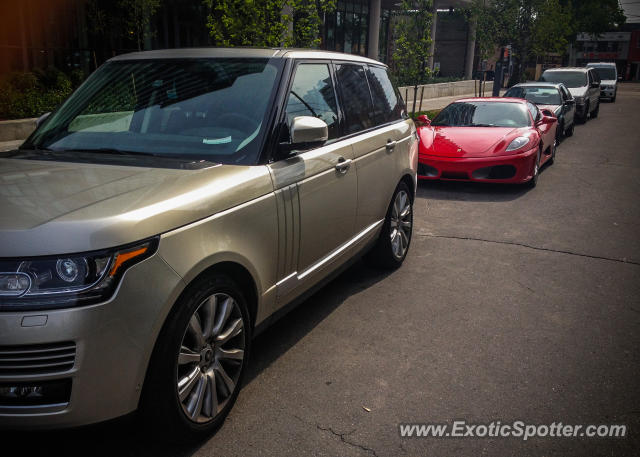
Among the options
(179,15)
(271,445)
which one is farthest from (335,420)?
(179,15)

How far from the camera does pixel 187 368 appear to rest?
2.77 m

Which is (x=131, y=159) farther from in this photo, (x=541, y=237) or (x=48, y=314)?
(x=541, y=237)

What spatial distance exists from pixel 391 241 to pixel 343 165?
1.52 m

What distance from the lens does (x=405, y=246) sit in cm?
585

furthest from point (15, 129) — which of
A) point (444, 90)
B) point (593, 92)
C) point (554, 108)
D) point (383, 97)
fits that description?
point (444, 90)

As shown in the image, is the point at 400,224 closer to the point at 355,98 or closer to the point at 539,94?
the point at 355,98

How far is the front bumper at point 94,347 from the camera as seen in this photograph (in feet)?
7.17

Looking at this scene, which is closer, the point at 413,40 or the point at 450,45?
the point at 413,40

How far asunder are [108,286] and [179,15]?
77.1ft

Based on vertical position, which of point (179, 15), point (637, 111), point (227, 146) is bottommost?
point (637, 111)

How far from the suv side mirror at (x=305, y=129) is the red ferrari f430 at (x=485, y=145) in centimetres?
625

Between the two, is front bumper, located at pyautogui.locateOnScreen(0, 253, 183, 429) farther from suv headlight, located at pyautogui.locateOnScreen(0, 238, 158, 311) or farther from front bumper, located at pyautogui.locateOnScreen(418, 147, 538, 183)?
front bumper, located at pyautogui.locateOnScreen(418, 147, 538, 183)

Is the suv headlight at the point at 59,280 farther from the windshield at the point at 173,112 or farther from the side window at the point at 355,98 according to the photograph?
the side window at the point at 355,98

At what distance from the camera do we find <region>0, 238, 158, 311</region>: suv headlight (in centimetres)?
220
